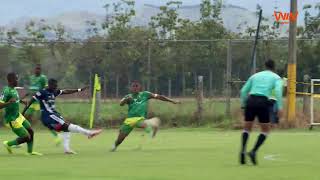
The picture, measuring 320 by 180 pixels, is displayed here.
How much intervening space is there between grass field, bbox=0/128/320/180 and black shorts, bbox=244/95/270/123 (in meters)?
0.88

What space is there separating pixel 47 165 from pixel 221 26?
3769cm

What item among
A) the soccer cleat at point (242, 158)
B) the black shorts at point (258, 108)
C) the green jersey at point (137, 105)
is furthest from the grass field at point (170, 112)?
the soccer cleat at point (242, 158)

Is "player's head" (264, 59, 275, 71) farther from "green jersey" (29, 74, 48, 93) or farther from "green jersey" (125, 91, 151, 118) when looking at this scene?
"green jersey" (29, 74, 48, 93)

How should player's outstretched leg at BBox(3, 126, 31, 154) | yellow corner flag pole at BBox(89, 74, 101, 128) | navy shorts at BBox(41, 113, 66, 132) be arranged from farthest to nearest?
yellow corner flag pole at BBox(89, 74, 101, 128)
navy shorts at BBox(41, 113, 66, 132)
player's outstretched leg at BBox(3, 126, 31, 154)

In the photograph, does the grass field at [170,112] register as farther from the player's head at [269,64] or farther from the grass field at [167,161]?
the player's head at [269,64]

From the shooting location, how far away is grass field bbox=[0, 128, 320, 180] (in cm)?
1342

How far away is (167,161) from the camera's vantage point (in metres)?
16.1

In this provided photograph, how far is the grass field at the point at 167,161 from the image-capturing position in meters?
13.4

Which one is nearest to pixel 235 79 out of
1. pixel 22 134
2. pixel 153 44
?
pixel 153 44

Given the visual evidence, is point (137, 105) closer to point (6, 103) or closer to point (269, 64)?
point (6, 103)

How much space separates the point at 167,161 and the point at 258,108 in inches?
81.7

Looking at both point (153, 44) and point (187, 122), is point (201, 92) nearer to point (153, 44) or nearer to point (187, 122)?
point (187, 122)

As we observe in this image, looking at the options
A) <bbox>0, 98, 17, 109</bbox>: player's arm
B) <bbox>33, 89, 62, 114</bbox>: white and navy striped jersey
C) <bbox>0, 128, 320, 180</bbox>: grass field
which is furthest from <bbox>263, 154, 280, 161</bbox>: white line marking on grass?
<bbox>0, 98, 17, 109</bbox>: player's arm

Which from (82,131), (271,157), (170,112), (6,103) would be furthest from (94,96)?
(271,157)
